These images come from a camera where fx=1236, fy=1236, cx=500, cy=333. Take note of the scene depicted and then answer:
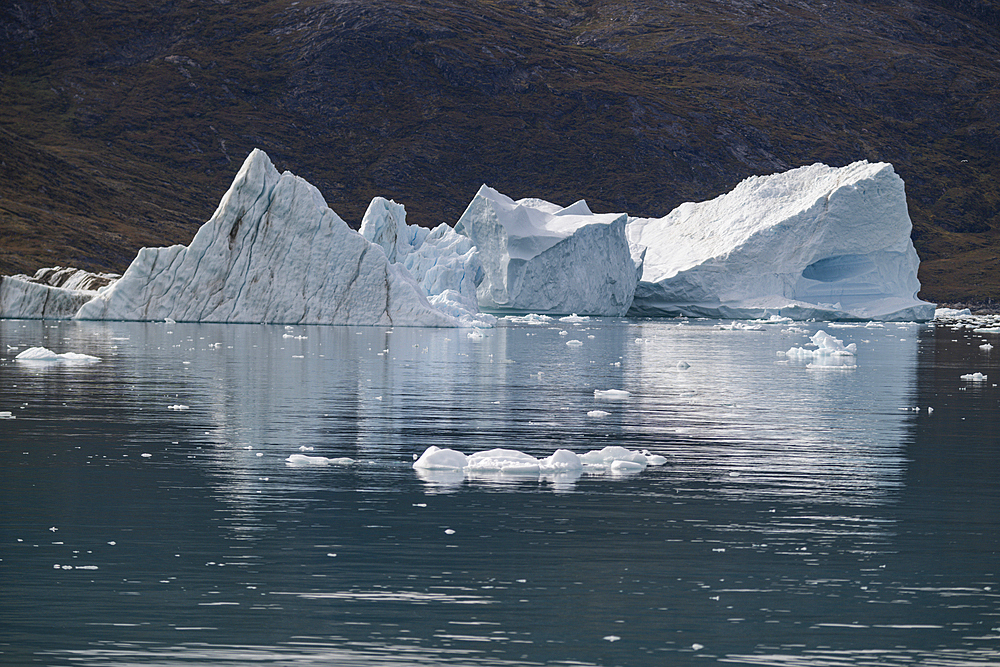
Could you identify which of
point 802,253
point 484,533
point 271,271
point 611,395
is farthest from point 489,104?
point 484,533

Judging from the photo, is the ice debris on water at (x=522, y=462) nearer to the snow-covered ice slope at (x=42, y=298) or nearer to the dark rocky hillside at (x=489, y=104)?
the snow-covered ice slope at (x=42, y=298)

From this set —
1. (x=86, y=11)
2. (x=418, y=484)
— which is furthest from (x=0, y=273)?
(x=86, y=11)

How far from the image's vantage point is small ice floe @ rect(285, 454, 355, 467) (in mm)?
11352

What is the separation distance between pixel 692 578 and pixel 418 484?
3.50m

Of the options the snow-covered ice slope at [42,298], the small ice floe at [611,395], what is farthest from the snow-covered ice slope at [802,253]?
the small ice floe at [611,395]

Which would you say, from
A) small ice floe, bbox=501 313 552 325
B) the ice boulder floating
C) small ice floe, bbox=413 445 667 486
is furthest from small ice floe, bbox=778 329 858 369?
the ice boulder floating

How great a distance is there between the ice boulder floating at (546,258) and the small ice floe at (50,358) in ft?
104

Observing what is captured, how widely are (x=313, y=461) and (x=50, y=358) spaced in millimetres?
13695

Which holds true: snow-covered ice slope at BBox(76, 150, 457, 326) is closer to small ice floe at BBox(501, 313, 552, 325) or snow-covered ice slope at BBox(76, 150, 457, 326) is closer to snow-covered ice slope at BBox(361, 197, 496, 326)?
snow-covered ice slope at BBox(361, 197, 496, 326)

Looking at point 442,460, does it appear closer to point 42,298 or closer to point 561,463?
point 561,463

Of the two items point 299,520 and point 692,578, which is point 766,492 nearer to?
point 692,578

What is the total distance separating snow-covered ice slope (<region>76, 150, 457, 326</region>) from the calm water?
64.5 ft

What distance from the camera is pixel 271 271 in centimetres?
3869

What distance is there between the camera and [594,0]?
18700 cm
